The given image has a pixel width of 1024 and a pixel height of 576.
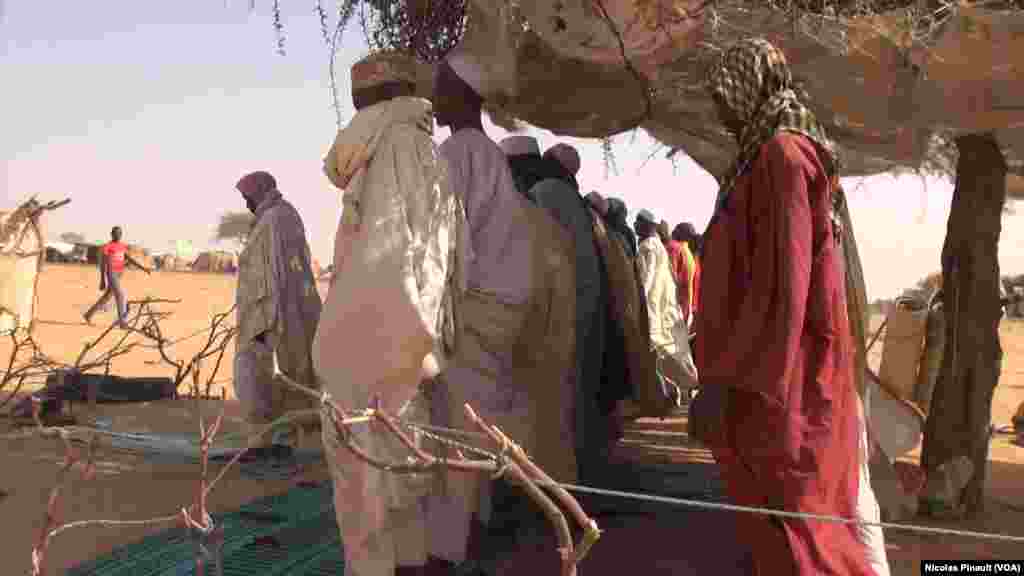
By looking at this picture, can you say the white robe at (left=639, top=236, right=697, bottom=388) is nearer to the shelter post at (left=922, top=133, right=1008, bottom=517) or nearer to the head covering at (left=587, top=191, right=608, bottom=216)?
the head covering at (left=587, top=191, right=608, bottom=216)

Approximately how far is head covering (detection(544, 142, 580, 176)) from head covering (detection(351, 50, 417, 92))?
217cm

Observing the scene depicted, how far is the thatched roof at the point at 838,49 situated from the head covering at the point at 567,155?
96cm

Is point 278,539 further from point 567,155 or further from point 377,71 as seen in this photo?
point 567,155

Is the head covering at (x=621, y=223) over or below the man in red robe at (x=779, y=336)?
over

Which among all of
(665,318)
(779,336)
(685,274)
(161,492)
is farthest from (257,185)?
(685,274)

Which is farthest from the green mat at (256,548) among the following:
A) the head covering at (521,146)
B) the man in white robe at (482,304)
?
the head covering at (521,146)

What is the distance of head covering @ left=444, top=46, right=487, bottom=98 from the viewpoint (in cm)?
399

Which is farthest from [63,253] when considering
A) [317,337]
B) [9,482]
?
[317,337]

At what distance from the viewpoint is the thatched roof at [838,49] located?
3859 mm

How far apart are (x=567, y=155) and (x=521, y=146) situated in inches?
16.6

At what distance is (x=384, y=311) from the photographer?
3.27 m

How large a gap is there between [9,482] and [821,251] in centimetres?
466

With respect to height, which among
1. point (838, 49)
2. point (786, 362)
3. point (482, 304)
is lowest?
point (786, 362)

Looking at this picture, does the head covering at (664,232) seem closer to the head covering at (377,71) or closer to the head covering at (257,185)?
the head covering at (257,185)
